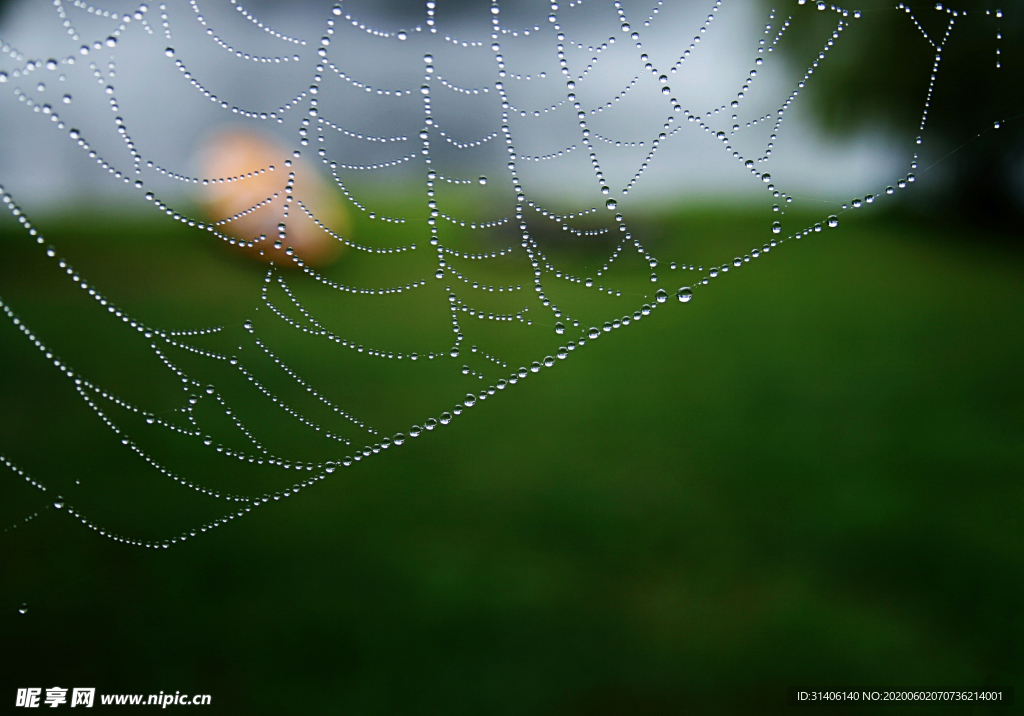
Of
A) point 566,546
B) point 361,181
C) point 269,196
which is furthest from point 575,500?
point 269,196

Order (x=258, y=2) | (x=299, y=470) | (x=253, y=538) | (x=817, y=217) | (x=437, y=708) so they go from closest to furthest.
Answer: (x=437, y=708) < (x=258, y=2) < (x=253, y=538) < (x=299, y=470) < (x=817, y=217)

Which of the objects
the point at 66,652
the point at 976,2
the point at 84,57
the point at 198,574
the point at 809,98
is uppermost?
the point at 809,98

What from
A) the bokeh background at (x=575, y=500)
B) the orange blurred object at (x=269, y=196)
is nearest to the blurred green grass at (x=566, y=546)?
the bokeh background at (x=575, y=500)

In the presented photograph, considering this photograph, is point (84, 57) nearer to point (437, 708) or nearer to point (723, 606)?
point (437, 708)

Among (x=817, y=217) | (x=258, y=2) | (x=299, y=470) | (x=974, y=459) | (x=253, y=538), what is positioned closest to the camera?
(x=258, y=2)

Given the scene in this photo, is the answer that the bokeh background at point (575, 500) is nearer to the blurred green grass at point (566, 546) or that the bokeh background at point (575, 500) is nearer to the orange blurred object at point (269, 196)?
the blurred green grass at point (566, 546)

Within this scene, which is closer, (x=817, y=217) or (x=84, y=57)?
(x=84, y=57)

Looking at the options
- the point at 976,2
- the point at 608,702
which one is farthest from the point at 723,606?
the point at 976,2
